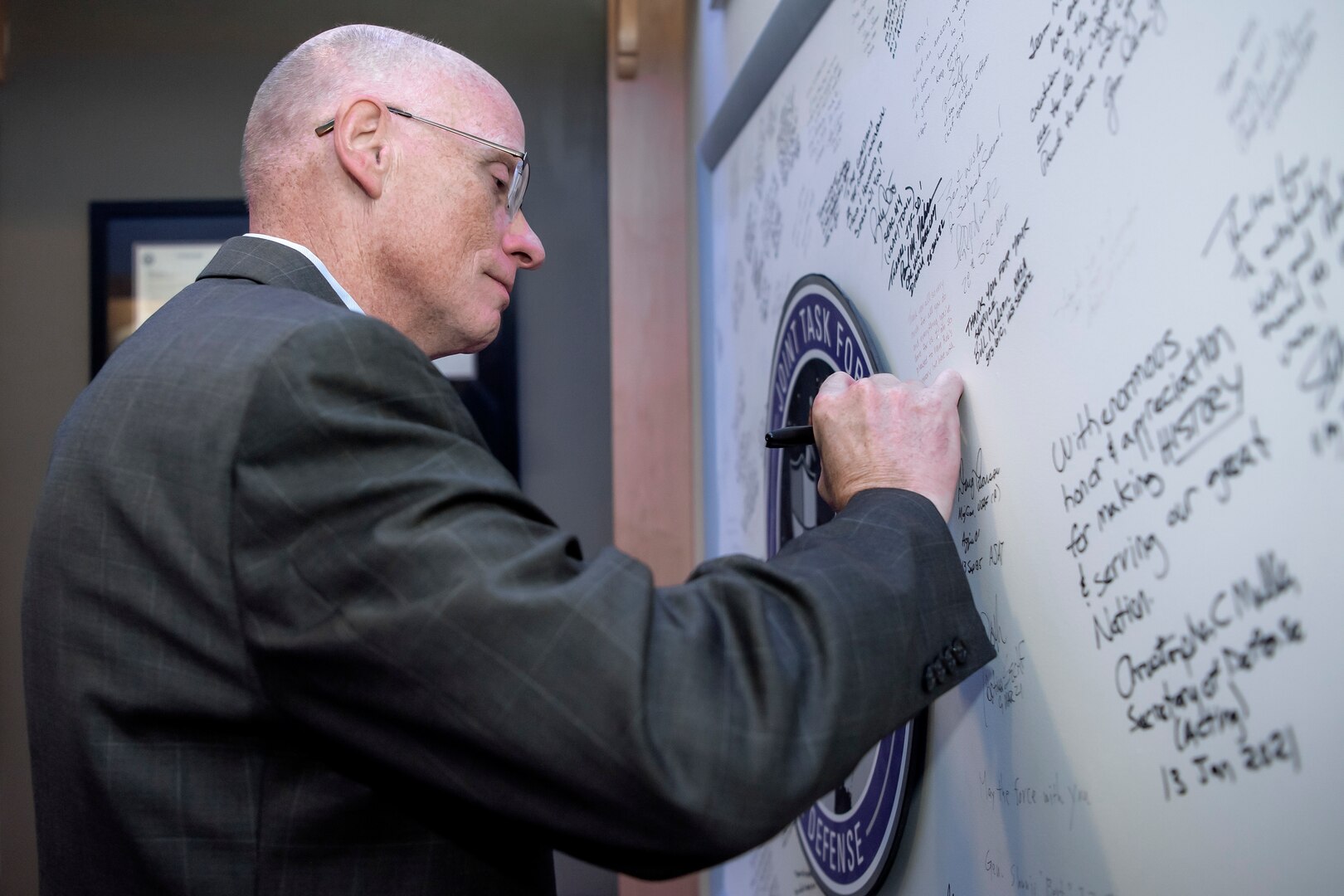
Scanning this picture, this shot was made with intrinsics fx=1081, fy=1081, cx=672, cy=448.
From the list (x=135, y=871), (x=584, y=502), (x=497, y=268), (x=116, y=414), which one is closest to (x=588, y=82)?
(x=584, y=502)

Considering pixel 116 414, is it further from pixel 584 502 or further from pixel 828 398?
pixel 584 502

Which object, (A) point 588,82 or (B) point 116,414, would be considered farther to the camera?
(A) point 588,82

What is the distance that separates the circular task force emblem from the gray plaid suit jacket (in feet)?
1.00

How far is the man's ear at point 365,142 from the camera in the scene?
3.13 ft

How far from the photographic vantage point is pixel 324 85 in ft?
3.29

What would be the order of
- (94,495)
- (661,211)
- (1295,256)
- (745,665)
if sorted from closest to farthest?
1. (1295,256)
2. (745,665)
3. (94,495)
4. (661,211)

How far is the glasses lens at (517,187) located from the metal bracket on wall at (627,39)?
101 cm

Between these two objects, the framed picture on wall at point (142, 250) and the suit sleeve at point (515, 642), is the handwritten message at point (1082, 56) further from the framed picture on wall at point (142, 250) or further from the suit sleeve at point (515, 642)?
the framed picture on wall at point (142, 250)

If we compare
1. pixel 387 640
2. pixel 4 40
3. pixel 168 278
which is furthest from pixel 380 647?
pixel 4 40

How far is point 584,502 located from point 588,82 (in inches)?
35.7

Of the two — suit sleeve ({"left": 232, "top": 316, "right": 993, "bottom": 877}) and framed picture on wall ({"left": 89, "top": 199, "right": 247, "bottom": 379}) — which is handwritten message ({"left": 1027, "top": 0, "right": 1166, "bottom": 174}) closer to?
suit sleeve ({"left": 232, "top": 316, "right": 993, "bottom": 877})

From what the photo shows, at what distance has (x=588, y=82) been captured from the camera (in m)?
2.33

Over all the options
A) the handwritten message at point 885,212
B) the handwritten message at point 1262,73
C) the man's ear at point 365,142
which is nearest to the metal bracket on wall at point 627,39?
the handwritten message at point 885,212

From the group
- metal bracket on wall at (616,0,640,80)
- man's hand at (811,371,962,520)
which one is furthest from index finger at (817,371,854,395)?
metal bracket on wall at (616,0,640,80)
